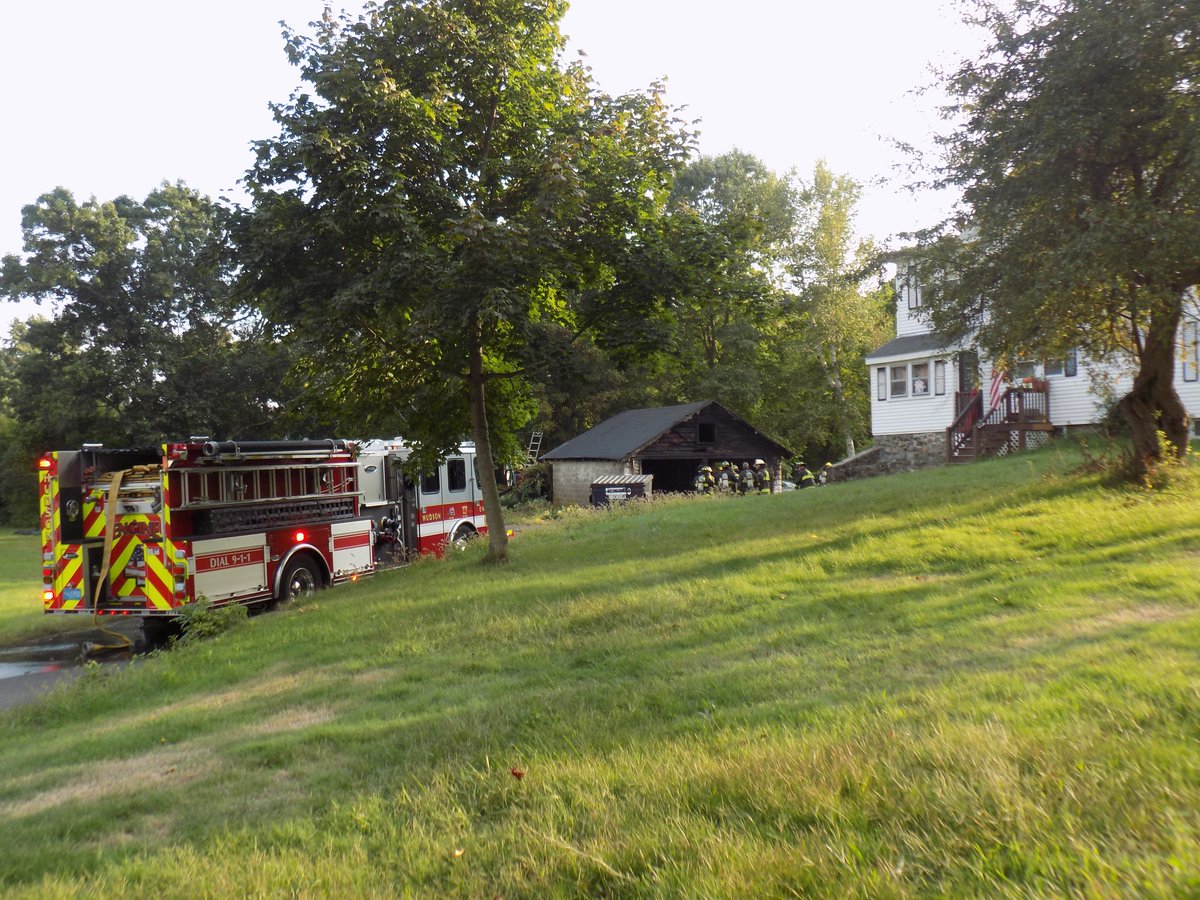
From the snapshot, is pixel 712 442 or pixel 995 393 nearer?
pixel 995 393

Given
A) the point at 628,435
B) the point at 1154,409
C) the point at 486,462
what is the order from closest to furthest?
the point at 1154,409
the point at 486,462
the point at 628,435

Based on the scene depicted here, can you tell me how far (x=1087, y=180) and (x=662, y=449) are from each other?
26.2 metres

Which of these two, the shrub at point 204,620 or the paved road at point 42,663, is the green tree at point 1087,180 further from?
the paved road at point 42,663

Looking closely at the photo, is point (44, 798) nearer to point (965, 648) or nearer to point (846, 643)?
point (846, 643)

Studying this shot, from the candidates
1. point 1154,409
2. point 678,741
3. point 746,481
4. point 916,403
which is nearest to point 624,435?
point 746,481

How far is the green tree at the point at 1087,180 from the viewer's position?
12023 millimetres

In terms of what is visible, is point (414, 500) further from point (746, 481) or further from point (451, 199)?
point (746, 481)

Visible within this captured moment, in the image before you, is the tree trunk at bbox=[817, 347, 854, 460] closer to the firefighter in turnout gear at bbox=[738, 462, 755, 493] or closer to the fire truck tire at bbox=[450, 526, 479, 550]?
the firefighter in turnout gear at bbox=[738, 462, 755, 493]

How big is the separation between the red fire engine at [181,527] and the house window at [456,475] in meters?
4.73

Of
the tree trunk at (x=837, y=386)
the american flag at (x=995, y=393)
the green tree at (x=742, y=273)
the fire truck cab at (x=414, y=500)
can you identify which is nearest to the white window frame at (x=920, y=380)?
the american flag at (x=995, y=393)

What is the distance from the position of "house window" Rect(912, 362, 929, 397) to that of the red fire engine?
2330 cm

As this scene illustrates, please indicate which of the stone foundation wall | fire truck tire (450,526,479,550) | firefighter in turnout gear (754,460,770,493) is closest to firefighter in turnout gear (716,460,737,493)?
firefighter in turnout gear (754,460,770,493)

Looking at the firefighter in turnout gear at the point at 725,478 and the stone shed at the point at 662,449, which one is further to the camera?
the stone shed at the point at 662,449

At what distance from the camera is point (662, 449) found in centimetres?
3869
